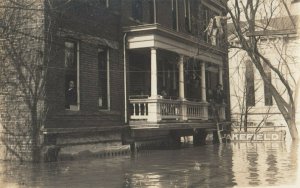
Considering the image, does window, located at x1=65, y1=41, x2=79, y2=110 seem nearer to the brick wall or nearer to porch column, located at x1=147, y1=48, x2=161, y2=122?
the brick wall

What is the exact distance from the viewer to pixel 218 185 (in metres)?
10.6

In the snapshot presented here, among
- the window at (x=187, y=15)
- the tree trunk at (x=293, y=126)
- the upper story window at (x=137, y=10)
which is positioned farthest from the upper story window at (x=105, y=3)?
the tree trunk at (x=293, y=126)

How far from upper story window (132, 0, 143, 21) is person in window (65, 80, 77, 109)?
5.65 metres

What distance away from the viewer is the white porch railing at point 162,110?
20.0 metres

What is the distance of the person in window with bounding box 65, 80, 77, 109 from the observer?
1769cm

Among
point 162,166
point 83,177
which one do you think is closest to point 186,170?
point 162,166

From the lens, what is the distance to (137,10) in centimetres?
2238

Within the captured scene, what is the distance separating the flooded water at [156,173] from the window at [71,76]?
2256 mm

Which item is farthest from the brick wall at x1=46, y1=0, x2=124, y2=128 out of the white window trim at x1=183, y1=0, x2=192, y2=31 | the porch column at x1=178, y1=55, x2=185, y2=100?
the white window trim at x1=183, y1=0, x2=192, y2=31

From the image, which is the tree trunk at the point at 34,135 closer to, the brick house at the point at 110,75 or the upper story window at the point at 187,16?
the brick house at the point at 110,75

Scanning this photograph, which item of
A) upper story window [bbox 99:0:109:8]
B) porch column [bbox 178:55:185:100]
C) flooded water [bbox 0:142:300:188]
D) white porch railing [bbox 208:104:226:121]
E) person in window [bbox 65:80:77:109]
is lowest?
flooded water [bbox 0:142:300:188]

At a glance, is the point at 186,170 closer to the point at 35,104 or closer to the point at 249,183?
the point at 249,183

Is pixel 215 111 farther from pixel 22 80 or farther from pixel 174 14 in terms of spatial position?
pixel 22 80

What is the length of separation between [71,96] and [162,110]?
174 inches
